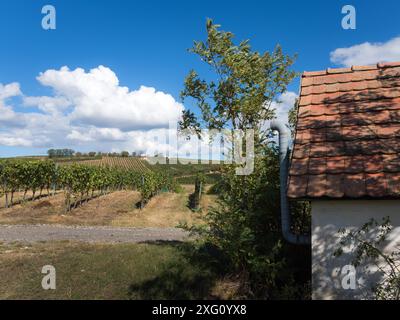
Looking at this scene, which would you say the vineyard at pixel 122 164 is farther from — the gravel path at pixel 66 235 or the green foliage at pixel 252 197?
the green foliage at pixel 252 197

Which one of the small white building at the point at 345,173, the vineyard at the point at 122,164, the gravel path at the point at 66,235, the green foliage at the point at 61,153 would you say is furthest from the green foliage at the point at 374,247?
the green foliage at the point at 61,153

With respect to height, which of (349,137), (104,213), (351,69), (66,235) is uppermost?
(351,69)

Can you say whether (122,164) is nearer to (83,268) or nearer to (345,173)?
(83,268)

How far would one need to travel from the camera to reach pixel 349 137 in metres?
5.36

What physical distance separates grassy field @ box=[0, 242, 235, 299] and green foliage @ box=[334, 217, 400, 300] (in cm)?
297

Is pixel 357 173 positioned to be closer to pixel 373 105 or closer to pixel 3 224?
pixel 373 105

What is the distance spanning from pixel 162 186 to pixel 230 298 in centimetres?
3878

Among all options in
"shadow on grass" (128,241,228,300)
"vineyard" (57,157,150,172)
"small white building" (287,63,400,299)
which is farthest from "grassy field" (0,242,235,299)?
"vineyard" (57,157,150,172)

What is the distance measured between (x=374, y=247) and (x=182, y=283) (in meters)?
4.27

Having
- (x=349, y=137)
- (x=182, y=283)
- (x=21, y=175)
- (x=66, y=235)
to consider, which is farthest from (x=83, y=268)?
(x=21, y=175)

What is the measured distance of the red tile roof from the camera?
455cm

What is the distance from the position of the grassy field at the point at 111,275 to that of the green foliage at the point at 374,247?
2971 mm

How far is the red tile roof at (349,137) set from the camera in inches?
179

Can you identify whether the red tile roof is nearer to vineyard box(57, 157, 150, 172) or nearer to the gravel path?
the gravel path
